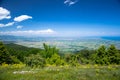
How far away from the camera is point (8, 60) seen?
26422 millimetres

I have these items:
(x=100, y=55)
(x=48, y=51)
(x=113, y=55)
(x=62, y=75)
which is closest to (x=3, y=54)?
(x=48, y=51)

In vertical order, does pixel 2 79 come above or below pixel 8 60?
above

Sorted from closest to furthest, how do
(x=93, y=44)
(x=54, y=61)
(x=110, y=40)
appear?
(x=93, y=44) < (x=110, y=40) < (x=54, y=61)

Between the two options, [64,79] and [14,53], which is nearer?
[64,79]

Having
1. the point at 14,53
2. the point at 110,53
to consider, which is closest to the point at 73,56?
the point at 110,53

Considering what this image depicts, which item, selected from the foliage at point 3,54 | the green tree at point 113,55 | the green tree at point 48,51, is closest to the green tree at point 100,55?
the green tree at point 113,55

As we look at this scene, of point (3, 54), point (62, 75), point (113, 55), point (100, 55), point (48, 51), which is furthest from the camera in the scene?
point (48, 51)

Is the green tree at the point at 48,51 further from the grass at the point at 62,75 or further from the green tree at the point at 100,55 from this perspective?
the grass at the point at 62,75

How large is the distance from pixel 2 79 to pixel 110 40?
1531 centimetres

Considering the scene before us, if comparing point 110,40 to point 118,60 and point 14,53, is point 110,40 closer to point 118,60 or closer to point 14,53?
point 118,60

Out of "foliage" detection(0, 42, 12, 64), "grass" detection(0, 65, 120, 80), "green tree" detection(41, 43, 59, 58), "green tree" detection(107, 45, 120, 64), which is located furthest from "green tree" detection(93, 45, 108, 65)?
"grass" detection(0, 65, 120, 80)

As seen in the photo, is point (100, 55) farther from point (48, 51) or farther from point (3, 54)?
point (3, 54)

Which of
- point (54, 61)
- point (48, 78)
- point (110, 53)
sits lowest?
point (54, 61)

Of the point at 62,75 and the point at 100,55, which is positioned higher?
the point at 62,75
